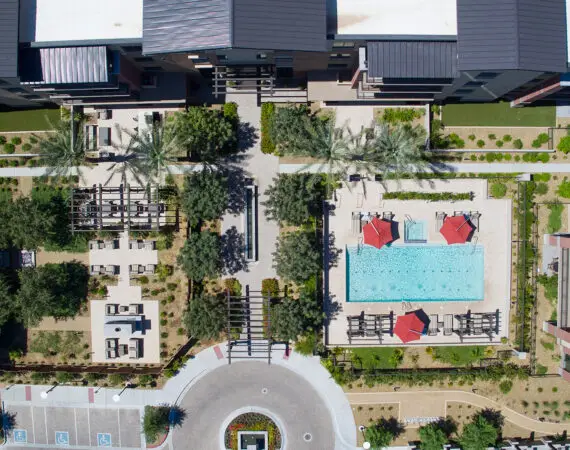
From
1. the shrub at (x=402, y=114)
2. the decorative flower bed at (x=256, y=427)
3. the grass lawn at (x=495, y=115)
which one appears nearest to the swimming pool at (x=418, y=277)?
the grass lawn at (x=495, y=115)

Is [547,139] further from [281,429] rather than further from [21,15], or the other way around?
[21,15]

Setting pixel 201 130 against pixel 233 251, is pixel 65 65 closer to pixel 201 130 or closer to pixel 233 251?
pixel 201 130

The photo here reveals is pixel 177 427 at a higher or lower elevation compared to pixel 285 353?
lower

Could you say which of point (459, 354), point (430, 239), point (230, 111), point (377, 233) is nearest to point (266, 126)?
point (230, 111)

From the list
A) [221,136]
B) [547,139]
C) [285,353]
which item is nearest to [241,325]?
[285,353]

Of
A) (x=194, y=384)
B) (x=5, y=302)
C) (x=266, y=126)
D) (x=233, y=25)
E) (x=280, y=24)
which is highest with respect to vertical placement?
(x=280, y=24)

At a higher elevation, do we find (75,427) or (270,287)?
(270,287)
